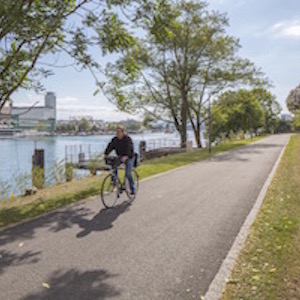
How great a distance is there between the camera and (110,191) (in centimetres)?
751

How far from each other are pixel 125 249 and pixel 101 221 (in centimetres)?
159

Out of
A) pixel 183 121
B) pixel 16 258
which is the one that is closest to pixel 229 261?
pixel 16 258

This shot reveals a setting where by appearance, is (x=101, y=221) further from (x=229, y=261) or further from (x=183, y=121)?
(x=183, y=121)

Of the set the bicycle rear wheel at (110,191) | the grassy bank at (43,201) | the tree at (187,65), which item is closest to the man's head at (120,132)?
the bicycle rear wheel at (110,191)

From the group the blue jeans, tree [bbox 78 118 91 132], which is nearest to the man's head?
the blue jeans

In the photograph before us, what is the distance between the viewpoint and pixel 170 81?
101ft

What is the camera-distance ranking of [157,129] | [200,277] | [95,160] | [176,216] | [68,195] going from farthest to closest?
[157,129], [95,160], [68,195], [176,216], [200,277]

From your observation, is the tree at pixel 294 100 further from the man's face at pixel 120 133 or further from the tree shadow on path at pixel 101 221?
the tree shadow on path at pixel 101 221

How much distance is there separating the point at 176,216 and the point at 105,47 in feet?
16.8

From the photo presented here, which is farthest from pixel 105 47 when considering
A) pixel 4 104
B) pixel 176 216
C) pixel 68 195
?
pixel 176 216

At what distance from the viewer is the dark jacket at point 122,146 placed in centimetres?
784

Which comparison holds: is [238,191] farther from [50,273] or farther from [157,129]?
[157,129]

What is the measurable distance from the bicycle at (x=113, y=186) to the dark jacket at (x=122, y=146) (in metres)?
0.22

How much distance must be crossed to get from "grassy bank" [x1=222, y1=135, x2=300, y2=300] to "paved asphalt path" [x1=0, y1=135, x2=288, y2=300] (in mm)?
322
